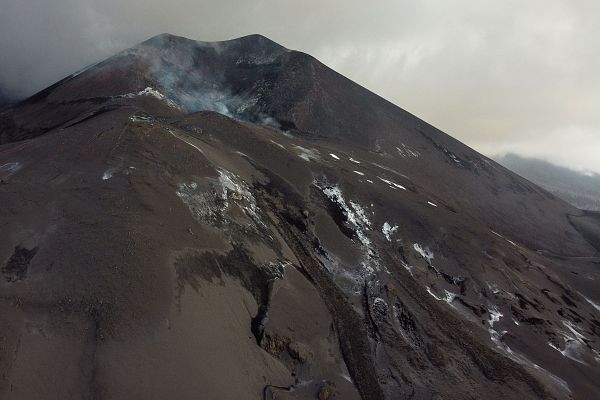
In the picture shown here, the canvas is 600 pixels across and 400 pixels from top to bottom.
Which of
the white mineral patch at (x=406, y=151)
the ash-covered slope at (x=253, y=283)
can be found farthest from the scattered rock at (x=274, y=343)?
the white mineral patch at (x=406, y=151)

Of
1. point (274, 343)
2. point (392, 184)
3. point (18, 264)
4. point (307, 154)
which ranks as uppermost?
point (307, 154)

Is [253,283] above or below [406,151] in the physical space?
below

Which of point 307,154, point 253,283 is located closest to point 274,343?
point 253,283

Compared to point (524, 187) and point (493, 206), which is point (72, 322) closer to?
point (493, 206)

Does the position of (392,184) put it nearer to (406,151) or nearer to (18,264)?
(406,151)

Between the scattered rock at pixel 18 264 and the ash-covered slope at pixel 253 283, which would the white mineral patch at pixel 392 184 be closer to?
the ash-covered slope at pixel 253 283

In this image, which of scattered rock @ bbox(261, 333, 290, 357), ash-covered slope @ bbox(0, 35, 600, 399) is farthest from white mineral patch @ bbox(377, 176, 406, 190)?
scattered rock @ bbox(261, 333, 290, 357)

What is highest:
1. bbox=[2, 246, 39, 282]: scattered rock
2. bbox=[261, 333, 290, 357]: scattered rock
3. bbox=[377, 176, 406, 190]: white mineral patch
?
bbox=[377, 176, 406, 190]: white mineral patch

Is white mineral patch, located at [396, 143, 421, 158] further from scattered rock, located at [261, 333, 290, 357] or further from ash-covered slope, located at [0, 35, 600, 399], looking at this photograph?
scattered rock, located at [261, 333, 290, 357]

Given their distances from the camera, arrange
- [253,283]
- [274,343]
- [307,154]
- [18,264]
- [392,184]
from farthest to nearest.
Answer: [392,184] < [307,154] < [253,283] < [274,343] < [18,264]
